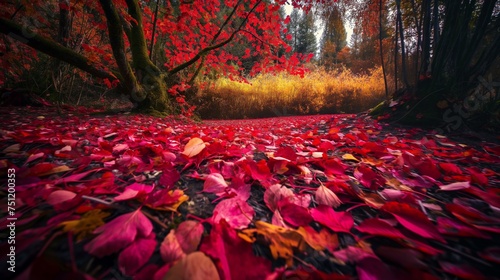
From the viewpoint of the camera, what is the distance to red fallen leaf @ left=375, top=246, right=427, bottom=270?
0.45 m

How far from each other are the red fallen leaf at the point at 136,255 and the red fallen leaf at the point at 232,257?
0.12m

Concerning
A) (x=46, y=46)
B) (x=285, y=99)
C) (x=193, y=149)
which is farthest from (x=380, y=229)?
(x=285, y=99)

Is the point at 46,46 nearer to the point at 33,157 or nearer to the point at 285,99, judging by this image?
the point at 33,157

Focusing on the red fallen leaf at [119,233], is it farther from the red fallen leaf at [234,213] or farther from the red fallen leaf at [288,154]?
the red fallen leaf at [288,154]

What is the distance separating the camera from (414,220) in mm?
586

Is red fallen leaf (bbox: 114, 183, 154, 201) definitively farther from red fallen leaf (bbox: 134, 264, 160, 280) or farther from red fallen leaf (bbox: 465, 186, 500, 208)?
red fallen leaf (bbox: 465, 186, 500, 208)

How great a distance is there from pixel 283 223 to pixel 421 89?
356cm

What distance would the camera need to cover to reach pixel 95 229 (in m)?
0.48

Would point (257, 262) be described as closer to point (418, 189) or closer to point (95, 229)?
point (95, 229)

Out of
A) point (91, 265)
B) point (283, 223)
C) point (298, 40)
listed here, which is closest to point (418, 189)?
point (283, 223)

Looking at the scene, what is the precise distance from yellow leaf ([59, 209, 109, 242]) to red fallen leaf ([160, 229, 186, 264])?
0.64 feet

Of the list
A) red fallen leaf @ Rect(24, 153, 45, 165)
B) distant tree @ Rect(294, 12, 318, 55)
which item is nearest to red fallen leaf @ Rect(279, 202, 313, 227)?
red fallen leaf @ Rect(24, 153, 45, 165)

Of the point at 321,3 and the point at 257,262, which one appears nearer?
the point at 257,262

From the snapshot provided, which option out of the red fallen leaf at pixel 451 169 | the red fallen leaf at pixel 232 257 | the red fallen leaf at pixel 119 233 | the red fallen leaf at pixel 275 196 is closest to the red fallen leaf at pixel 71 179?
the red fallen leaf at pixel 119 233
